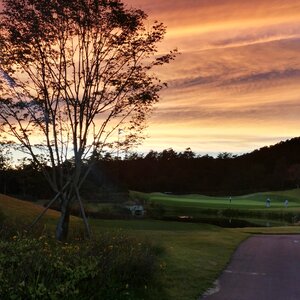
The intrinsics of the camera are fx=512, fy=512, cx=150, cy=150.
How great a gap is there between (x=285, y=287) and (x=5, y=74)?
11665 mm

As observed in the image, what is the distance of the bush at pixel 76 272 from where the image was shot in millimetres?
6176

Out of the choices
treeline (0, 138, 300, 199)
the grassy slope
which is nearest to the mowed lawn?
treeline (0, 138, 300, 199)

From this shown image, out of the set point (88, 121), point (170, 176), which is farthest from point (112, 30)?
point (170, 176)

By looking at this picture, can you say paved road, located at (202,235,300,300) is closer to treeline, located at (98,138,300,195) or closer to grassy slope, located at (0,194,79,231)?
grassy slope, located at (0,194,79,231)

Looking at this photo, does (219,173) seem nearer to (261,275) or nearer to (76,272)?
(261,275)

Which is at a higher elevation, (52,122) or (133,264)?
(52,122)

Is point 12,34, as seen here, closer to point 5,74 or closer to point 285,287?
point 5,74

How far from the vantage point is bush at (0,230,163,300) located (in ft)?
20.3

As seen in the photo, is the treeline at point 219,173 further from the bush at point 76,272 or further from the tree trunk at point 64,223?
the bush at point 76,272

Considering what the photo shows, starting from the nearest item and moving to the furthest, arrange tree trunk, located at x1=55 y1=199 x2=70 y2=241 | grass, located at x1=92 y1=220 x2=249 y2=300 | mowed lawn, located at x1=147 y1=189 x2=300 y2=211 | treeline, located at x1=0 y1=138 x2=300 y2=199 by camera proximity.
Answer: grass, located at x1=92 y1=220 x2=249 y2=300 < tree trunk, located at x1=55 y1=199 x2=70 y2=241 < mowed lawn, located at x1=147 y1=189 x2=300 y2=211 < treeline, located at x1=0 y1=138 x2=300 y2=199

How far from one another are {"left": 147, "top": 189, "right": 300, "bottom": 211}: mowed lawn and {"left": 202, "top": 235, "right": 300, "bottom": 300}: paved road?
139 feet

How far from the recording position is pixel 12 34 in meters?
16.8

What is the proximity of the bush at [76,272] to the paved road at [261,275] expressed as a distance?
1.76m

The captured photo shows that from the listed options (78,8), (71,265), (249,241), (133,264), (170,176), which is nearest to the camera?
Result: (71,265)
